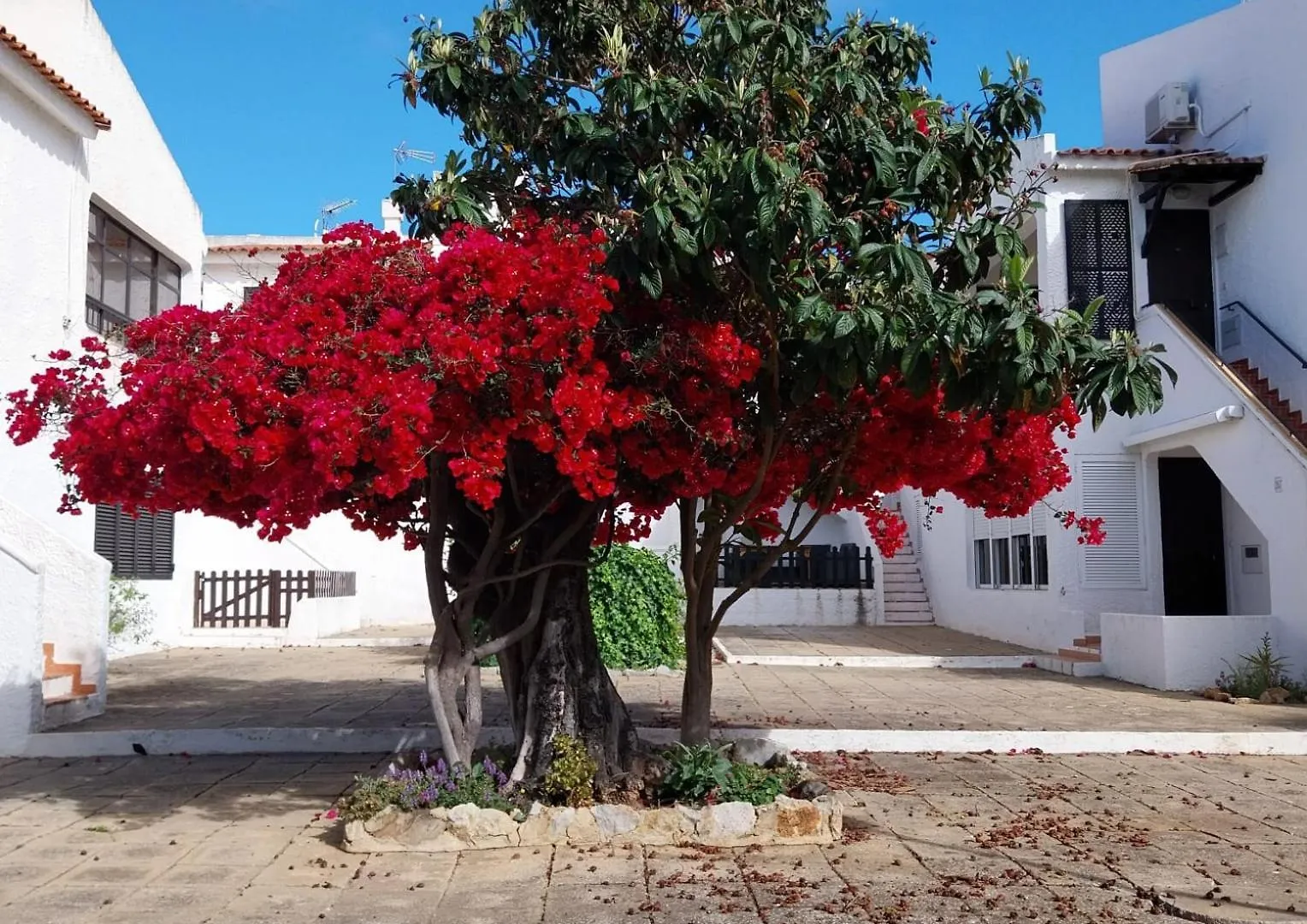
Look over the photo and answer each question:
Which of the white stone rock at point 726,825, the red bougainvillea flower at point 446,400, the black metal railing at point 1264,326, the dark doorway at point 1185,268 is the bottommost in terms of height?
the white stone rock at point 726,825

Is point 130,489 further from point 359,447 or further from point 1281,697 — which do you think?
point 1281,697

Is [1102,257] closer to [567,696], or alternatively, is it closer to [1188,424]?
[1188,424]

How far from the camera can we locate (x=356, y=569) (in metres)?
21.6

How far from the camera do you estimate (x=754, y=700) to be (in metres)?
11.6

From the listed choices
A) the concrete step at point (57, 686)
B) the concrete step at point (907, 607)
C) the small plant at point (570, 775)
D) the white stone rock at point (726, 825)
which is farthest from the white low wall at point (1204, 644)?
the concrete step at point (57, 686)

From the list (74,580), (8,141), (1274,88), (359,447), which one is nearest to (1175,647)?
(1274,88)

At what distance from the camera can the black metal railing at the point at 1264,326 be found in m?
13.5

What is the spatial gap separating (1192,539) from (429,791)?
1212 cm

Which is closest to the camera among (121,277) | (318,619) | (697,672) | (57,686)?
(697,672)

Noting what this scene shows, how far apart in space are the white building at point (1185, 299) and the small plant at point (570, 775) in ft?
28.0

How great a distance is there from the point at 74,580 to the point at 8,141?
15.6 ft

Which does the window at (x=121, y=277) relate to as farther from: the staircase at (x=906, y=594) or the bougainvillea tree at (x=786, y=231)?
the staircase at (x=906, y=594)

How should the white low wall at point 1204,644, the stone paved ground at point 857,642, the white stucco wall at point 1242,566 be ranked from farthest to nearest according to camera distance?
the stone paved ground at point 857,642, the white stucco wall at point 1242,566, the white low wall at point 1204,644

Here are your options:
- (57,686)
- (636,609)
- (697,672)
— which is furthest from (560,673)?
(636,609)
